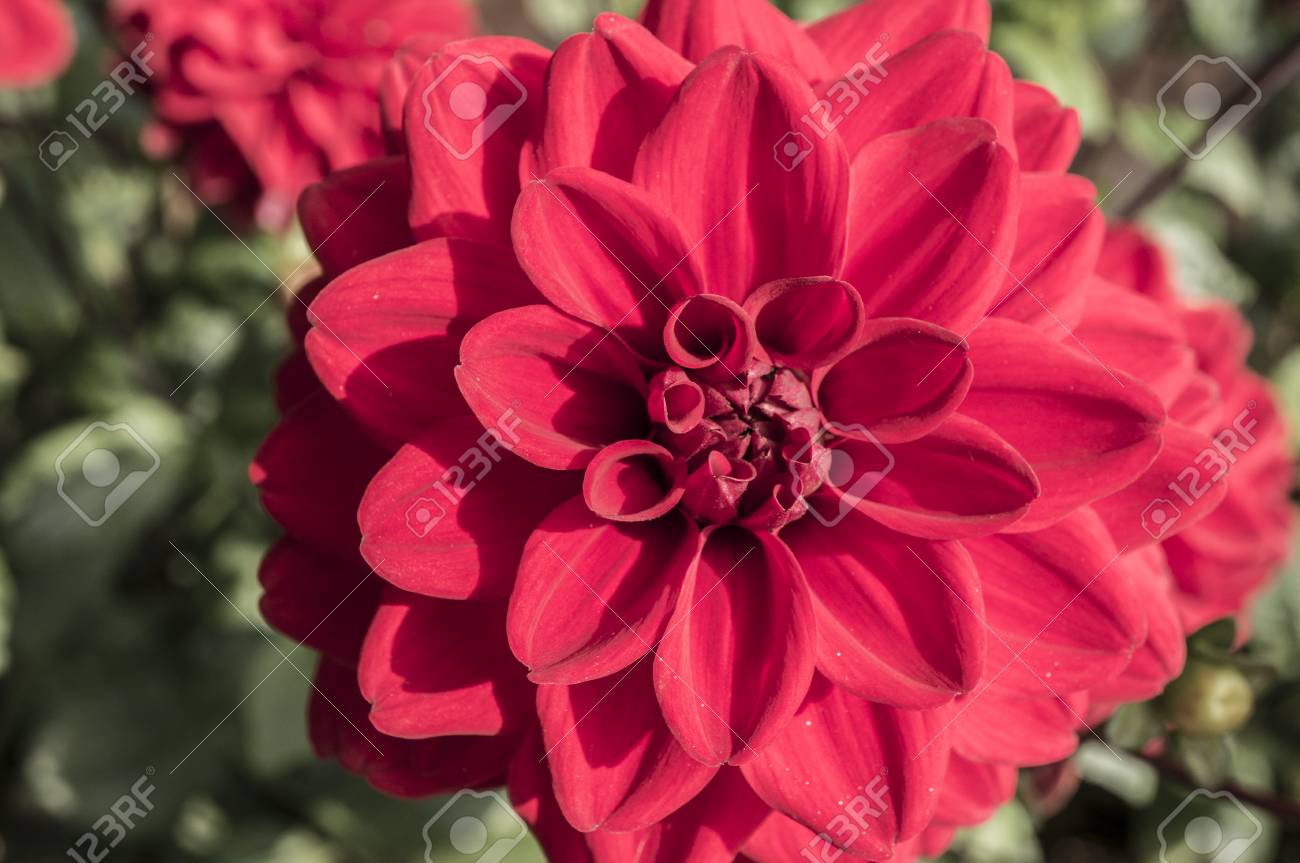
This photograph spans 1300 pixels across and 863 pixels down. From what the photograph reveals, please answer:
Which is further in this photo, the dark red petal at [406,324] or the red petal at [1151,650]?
the red petal at [1151,650]

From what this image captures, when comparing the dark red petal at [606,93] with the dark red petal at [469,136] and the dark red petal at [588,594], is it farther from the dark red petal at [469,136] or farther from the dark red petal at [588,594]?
the dark red petal at [588,594]

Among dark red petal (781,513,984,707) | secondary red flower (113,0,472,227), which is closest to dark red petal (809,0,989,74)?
dark red petal (781,513,984,707)

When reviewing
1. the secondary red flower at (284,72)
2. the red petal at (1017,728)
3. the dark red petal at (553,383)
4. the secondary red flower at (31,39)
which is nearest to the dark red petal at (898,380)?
the dark red petal at (553,383)

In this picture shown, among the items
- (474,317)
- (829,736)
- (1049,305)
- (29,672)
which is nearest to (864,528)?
(829,736)

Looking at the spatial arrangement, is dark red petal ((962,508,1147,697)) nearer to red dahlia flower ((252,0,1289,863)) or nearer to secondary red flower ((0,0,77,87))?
red dahlia flower ((252,0,1289,863))

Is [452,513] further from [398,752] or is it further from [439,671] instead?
[398,752]
